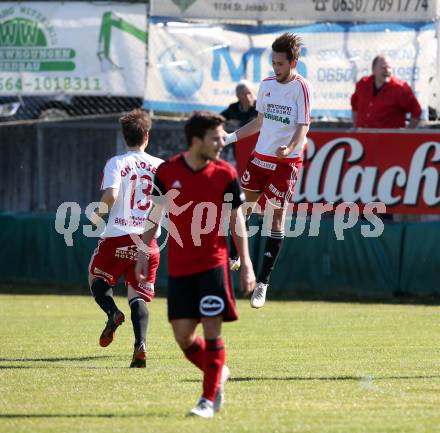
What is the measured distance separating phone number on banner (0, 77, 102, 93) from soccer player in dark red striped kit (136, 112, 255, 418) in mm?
12347

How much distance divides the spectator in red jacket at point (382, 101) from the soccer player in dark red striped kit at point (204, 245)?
30.2 feet

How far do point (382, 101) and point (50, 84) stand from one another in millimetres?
6038

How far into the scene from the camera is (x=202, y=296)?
7.22 m

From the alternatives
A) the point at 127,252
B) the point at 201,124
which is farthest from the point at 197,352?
the point at 127,252

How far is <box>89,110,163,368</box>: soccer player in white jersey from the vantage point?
32.1 ft

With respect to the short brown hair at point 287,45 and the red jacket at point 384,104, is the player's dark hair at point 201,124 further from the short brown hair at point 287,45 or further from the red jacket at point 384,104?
the red jacket at point 384,104

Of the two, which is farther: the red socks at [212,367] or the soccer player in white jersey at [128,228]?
the soccer player in white jersey at [128,228]

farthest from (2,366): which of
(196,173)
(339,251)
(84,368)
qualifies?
(339,251)

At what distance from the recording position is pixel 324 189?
1702 centimetres

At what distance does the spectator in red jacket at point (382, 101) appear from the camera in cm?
1622

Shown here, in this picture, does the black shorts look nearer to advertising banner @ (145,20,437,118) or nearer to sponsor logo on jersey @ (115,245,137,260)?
sponsor logo on jersey @ (115,245,137,260)

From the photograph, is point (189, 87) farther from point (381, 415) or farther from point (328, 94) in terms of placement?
point (381, 415)

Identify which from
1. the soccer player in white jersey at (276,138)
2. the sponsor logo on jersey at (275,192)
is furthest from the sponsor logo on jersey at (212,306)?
the sponsor logo on jersey at (275,192)

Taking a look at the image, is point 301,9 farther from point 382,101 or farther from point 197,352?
point 197,352
